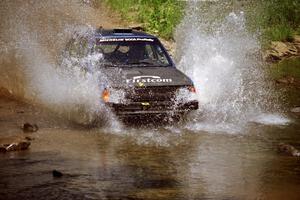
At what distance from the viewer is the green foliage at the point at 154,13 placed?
18.9 m

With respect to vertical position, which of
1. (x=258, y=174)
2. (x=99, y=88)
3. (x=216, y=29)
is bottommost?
(x=258, y=174)

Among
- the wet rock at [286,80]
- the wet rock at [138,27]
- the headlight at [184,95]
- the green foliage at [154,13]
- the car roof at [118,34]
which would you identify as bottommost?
the wet rock at [286,80]

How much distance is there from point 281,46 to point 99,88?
11404 mm

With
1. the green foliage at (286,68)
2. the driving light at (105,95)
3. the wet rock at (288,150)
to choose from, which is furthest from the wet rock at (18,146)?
the green foliage at (286,68)

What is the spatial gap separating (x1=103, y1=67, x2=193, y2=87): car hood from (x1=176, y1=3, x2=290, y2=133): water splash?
3.08 feet

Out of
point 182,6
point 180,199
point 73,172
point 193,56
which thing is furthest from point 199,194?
point 182,6

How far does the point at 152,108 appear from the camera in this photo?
9.53m

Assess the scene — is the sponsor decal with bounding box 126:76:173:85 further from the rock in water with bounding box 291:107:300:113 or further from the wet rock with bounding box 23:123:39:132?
the rock in water with bounding box 291:107:300:113

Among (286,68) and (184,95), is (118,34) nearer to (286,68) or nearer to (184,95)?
(184,95)

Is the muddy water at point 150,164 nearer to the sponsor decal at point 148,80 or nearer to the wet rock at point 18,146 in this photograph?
the wet rock at point 18,146

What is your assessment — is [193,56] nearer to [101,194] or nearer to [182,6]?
[182,6]

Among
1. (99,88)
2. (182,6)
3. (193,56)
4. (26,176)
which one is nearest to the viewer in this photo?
(26,176)

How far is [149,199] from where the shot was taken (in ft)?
19.4

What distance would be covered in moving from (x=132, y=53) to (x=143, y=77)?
120 cm
